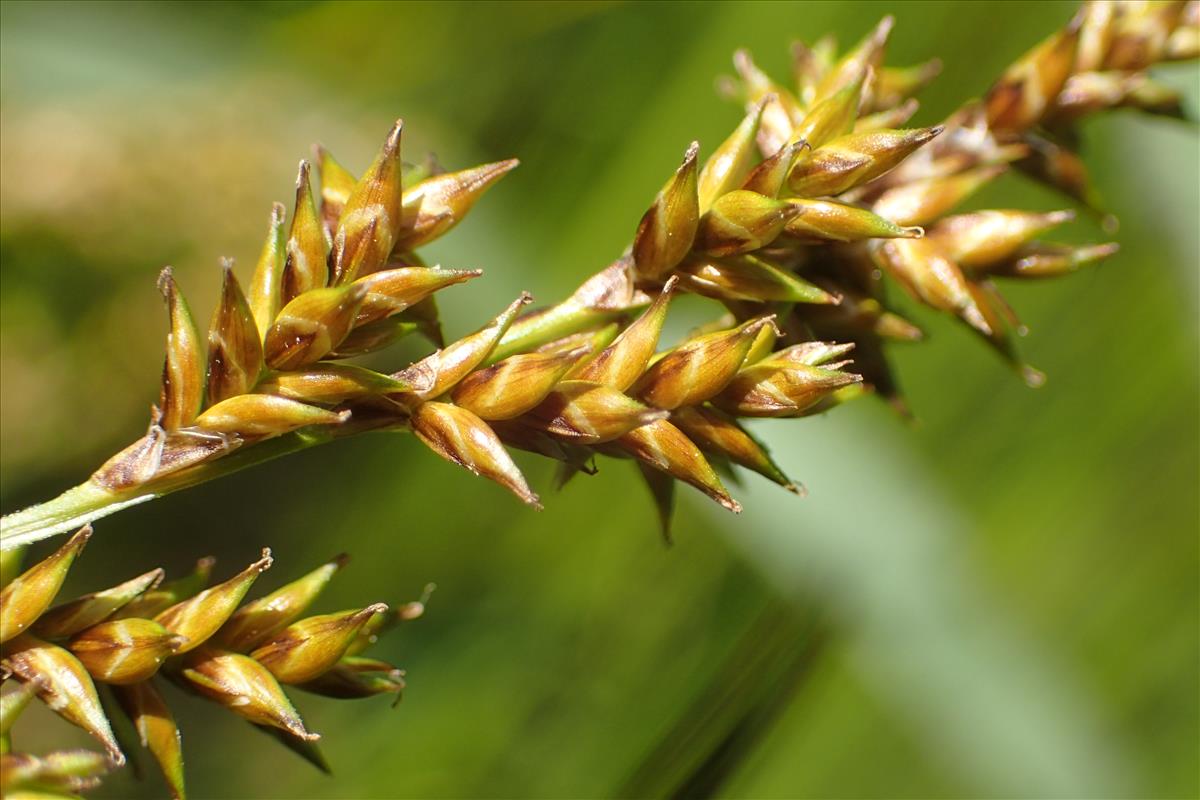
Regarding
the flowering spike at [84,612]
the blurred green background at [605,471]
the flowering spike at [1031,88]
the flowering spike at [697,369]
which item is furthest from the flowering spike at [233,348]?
the blurred green background at [605,471]

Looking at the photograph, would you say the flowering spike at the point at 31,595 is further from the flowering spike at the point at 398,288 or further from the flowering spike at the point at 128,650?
the flowering spike at the point at 398,288

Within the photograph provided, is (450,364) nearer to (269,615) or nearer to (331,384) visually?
(331,384)

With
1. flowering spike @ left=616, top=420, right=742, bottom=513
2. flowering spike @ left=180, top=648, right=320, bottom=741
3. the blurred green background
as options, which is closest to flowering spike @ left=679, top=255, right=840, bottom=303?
flowering spike @ left=616, top=420, right=742, bottom=513

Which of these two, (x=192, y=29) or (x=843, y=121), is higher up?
(x=192, y=29)

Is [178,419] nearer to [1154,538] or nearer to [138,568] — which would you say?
[138,568]

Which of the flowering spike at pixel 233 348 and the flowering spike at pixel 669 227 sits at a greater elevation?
the flowering spike at pixel 669 227

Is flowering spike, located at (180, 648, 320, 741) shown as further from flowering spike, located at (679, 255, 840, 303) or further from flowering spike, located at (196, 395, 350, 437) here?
flowering spike, located at (679, 255, 840, 303)

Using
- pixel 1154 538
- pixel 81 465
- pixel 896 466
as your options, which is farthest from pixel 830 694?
pixel 81 465
